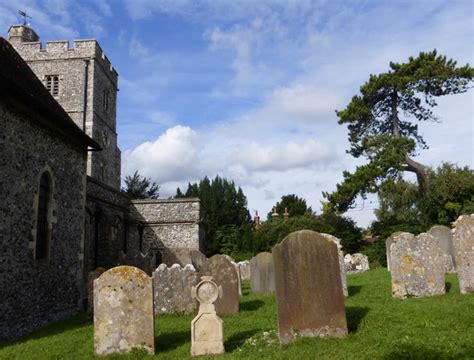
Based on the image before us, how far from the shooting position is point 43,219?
10.6 meters

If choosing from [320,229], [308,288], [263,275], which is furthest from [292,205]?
[308,288]

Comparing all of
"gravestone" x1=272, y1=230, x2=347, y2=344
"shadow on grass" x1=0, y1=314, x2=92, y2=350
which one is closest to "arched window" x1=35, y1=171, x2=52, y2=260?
"shadow on grass" x1=0, y1=314, x2=92, y2=350

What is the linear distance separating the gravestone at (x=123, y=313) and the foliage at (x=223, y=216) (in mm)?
28934

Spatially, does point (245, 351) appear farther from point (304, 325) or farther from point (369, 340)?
point (369, 340)

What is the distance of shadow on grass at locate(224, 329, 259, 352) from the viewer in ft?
21.4

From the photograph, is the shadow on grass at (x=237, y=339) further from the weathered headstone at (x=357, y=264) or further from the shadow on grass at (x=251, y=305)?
the weathered headstone at (x=357, y=264)

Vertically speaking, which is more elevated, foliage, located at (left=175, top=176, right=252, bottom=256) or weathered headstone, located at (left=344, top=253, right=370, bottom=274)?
foliage, located at (left=175, top=176, right=252, bottom=256)

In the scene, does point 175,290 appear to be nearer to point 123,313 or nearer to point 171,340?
point 171,340

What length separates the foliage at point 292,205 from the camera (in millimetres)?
46156

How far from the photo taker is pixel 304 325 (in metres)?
6.32

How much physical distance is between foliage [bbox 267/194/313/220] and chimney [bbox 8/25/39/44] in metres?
28.2

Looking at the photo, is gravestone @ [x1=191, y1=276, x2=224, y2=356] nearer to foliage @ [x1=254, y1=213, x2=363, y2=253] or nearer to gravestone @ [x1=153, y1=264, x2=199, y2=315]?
gravestone @ [x1=153, y1=264, x2=199, y2=315]

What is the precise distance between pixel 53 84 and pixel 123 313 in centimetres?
2577

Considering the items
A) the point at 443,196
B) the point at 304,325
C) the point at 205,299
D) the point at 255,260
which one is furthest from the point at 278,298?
the point at 443,196
